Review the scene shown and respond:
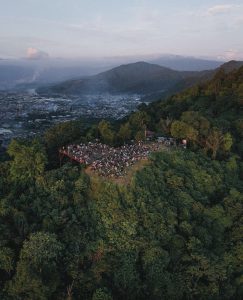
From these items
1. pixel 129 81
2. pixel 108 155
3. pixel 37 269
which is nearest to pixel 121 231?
pixel 37 269

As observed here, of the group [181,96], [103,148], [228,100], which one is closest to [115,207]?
[103,148]

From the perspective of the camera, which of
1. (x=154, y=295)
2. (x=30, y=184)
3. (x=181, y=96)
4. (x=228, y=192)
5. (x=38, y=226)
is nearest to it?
(x=154, y=295)

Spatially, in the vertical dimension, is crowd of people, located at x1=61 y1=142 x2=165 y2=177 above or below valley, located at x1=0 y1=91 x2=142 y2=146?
above

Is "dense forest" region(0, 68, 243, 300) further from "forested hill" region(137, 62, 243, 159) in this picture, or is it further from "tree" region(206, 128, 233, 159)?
"forested hill" region(137, 62, 243, 159)

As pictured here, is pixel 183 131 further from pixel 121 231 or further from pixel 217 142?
pixel 121 231

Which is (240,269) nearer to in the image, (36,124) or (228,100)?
(228,100)

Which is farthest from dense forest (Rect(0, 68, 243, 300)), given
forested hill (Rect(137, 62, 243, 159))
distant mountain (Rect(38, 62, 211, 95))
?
distant mountain (Rect(38, 62, 211, 95))
